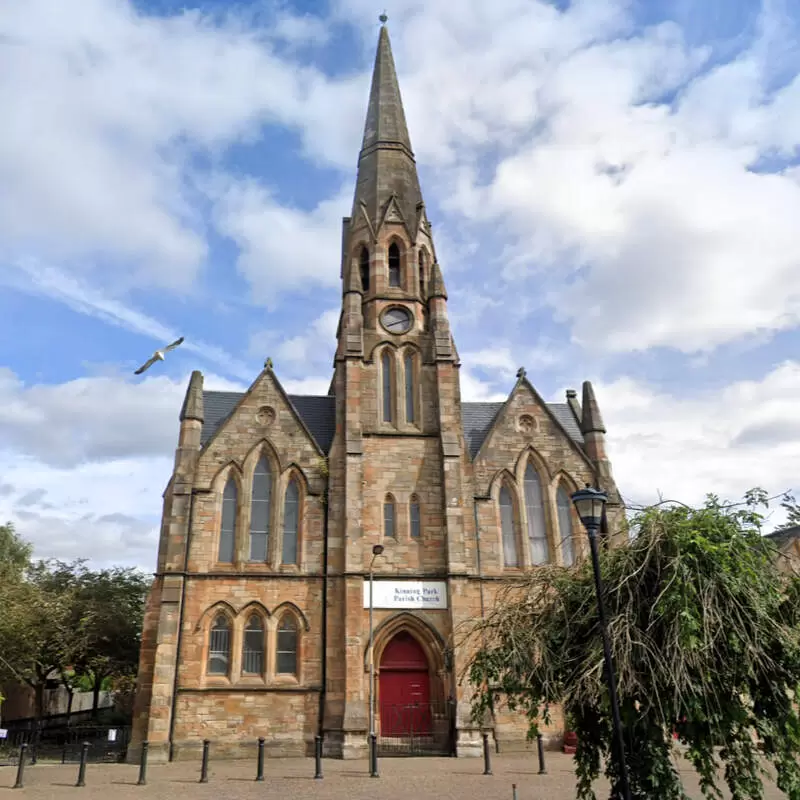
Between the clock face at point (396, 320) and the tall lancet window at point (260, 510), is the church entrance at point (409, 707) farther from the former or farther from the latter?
the clock face at point (396, 320)

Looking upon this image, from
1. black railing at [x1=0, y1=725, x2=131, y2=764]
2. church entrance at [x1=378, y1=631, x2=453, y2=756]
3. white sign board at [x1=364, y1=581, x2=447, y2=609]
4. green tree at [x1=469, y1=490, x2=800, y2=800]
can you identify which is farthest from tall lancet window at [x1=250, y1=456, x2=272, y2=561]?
green tree at [x1=469, y1=490, x2=800, y2=800]

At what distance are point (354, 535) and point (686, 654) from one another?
15074 millimetres

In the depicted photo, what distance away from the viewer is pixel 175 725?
2089cm

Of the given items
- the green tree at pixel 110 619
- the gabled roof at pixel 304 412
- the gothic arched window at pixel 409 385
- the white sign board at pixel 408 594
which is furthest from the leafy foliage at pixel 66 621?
the gothic arched window at pixel 409 385

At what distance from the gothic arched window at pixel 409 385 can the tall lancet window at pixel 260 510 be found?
547 centimetres

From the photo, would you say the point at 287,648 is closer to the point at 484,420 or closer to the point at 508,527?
the point at 508,527

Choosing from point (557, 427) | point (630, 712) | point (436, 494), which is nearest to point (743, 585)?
point (630, 712)

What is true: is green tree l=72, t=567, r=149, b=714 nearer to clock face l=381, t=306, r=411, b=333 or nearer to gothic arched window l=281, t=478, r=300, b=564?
gothic arched window l=281, t=478, r=300, b=564

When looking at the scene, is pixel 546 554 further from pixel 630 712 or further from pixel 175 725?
pixel 630 712

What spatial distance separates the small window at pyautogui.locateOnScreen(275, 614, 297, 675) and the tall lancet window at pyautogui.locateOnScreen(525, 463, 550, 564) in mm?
8514

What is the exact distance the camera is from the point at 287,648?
2238 cm

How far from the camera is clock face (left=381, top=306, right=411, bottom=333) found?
2744cm

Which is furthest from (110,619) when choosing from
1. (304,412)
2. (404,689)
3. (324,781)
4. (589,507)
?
(589,507)

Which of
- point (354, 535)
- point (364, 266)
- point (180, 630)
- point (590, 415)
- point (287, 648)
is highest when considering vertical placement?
point (364, 266)
